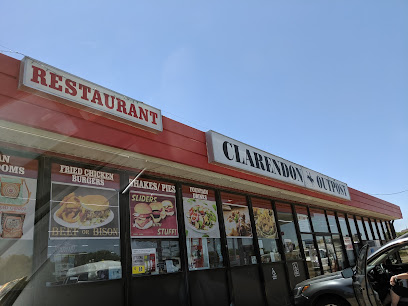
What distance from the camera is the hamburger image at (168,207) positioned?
23.7 ft

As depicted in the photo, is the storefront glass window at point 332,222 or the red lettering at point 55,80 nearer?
the red lettering at point 55,80

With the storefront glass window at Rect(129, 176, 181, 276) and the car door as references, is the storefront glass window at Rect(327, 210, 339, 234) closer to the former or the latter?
the storefront glass window at Rect(129, 176, 181, 276)

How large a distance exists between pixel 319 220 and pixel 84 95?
448 inches

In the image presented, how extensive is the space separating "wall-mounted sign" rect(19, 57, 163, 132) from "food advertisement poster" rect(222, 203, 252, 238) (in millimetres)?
3479

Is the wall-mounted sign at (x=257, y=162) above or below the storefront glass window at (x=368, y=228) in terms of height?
above

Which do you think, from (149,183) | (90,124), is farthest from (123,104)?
(149,183)

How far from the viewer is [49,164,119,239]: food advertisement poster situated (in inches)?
218

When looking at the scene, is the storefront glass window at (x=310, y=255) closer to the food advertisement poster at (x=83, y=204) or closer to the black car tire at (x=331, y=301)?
the black car tire at (x=331, y=301)

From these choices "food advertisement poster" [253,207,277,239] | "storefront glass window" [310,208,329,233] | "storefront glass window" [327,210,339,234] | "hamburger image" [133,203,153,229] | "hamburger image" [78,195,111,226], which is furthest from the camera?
"storefront glass window" [327,210,339,234]

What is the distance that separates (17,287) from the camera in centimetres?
455

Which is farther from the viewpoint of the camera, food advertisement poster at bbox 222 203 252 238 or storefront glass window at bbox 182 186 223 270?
food advertisement poster at bbox 222 203 252 238

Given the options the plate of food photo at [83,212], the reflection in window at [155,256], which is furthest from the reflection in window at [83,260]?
the reflection in window at [155,256]

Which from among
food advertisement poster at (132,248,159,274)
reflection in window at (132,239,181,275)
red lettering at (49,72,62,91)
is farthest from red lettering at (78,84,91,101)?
food advertisement poster at (132,248,159,274)

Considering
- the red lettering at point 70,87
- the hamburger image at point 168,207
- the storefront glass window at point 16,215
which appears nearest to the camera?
the storefront glass window at point 16,215
